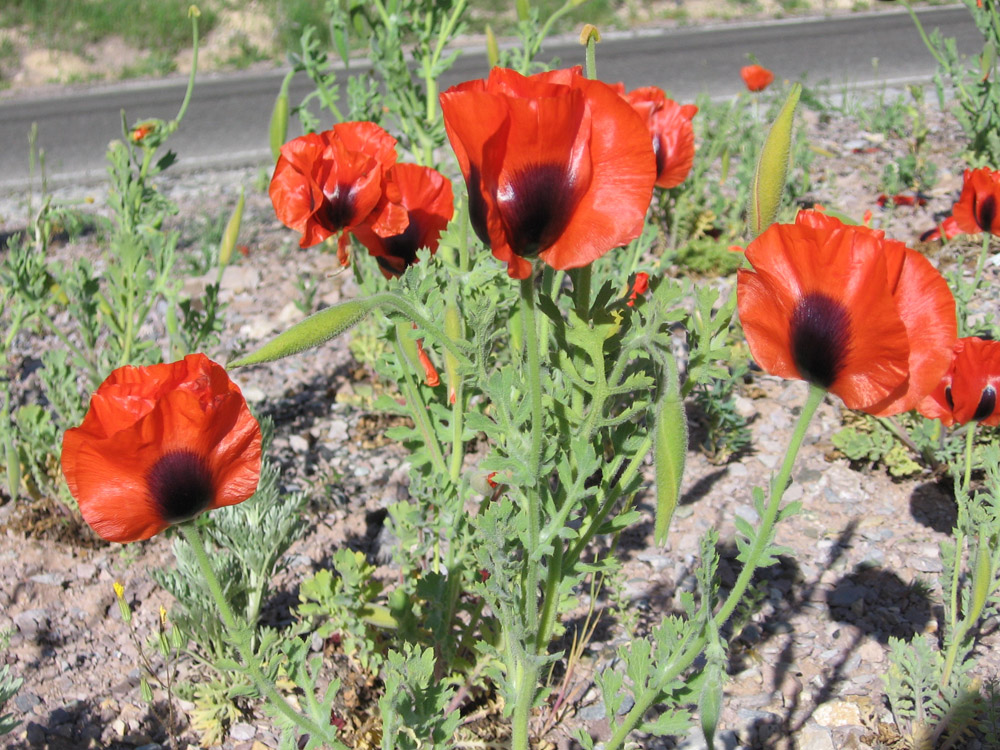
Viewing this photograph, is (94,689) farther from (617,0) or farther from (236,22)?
(617,0)

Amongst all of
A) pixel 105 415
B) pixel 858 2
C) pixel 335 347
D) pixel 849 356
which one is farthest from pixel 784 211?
pixel 858 2

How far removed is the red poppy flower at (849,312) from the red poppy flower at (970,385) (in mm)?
854

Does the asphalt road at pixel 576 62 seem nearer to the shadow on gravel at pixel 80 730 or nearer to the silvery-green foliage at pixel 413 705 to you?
the shadow on gravel at pixel 80 730

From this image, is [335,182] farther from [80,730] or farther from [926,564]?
[926,564]

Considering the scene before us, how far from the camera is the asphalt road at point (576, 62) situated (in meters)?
7.96

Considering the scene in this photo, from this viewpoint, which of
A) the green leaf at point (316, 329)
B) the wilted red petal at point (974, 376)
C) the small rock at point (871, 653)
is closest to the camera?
the green leaf at point (316, 329)

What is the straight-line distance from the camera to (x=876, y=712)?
2000mm

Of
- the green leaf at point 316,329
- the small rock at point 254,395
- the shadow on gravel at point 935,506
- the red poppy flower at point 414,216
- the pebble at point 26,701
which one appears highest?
the green leaf at point 316,329

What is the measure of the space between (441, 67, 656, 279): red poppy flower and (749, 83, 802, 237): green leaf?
1.34 ft

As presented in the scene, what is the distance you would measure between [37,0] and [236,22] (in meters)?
3.38

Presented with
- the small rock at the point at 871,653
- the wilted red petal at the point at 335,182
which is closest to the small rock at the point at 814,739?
the small rock at the point at 871,653

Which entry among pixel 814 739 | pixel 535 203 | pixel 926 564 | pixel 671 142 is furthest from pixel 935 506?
pixel 535 203

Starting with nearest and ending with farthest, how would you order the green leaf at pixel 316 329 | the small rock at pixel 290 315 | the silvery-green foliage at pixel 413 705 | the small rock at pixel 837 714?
1. the green leaf at pixel 316 329
2. the silvery-green foliage at pixel 413 705
3. the small rock at pixel 837 714
4. the small rock at pixel 290 315

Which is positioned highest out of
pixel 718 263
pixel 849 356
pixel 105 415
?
pixel 849 356
